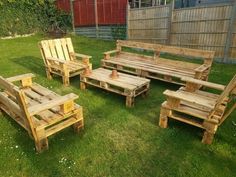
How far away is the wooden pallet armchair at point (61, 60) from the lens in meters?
5.78

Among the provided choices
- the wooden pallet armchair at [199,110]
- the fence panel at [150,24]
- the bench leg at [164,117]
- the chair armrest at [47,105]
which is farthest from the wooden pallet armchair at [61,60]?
the fence panel at [150,24]

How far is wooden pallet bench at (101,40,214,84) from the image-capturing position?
17.8 ft

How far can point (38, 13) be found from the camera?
13977 mm

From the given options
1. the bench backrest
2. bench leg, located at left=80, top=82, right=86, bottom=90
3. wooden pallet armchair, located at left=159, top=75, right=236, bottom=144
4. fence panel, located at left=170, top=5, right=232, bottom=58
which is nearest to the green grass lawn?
wooden pallet armchair, located at left=159, top=75, right=236, bottom=144

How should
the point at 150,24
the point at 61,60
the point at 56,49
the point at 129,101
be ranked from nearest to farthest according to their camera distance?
1. the point at 129,101
2. the point at 61,60
3. the point at 56,49
4. the point at 150,24

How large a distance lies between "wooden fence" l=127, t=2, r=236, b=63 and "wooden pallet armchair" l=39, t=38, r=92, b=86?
4588 mm

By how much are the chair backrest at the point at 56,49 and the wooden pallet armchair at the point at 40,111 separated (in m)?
2.52

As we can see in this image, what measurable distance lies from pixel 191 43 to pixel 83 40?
697 cm

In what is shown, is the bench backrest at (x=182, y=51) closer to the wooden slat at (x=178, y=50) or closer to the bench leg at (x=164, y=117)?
the wooden slat at (x=178, y=50)

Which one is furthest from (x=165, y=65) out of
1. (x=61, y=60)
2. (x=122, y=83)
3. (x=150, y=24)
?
(x=150, y=24)

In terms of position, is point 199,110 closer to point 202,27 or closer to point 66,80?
point 66,80

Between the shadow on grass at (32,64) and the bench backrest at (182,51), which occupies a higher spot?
the bench backrest at (182,51)

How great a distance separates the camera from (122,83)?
4.73 metres

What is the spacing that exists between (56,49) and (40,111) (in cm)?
401
